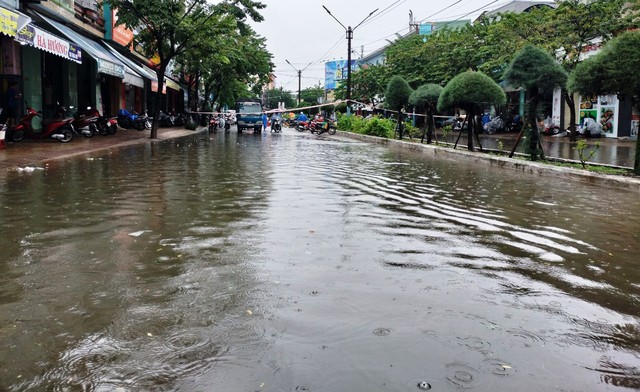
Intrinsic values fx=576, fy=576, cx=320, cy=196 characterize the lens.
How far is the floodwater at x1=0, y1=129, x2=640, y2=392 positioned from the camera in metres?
3.04

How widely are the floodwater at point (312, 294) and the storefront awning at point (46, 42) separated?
7.67m

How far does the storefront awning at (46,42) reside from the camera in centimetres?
1491

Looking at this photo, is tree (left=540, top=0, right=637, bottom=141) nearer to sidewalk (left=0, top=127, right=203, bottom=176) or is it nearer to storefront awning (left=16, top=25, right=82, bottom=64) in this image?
sidewalk (left=0, top=127, right=203, bottom=176)

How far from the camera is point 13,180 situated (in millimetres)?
10125

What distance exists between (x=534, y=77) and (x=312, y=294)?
13.4m

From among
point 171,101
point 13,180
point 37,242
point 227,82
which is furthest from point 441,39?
point 37,242

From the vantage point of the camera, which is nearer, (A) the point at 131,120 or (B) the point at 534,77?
(B) the point at 534,77

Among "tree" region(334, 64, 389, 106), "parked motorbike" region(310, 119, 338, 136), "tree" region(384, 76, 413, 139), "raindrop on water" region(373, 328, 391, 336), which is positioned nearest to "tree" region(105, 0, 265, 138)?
"tree" region(384, 76, 413, 139)

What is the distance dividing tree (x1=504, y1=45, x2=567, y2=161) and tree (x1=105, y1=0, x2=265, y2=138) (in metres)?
13.3

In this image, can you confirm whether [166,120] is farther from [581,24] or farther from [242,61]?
[581,24]

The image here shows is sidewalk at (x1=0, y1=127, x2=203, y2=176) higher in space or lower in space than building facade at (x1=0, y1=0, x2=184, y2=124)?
lower

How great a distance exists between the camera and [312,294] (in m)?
4.26

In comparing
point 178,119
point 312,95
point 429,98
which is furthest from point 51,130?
point 312,95

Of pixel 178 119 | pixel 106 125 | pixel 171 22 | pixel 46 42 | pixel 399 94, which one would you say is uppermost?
pixel 171 22
